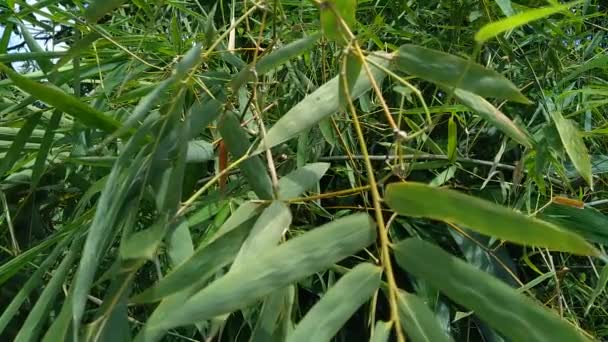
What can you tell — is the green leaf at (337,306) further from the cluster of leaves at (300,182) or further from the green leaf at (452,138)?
the green leaf at (452,138)

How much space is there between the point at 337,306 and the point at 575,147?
0.31 meters

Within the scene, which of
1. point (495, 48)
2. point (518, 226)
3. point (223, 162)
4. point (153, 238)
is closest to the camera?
point (518, 226)

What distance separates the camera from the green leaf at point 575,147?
64 centimetres

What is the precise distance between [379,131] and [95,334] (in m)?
0.46

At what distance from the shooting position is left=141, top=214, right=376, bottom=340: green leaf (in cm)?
42

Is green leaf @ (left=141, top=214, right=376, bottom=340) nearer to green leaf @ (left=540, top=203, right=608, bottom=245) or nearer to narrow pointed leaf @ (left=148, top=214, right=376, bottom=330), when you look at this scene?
narrow pointed leaf @ (left=148, top=214, right=376, bottom=330)

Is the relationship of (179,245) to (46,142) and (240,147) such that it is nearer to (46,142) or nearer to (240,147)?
(240,147)

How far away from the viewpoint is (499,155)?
0.83 metres

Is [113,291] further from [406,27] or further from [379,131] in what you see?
[406,27]

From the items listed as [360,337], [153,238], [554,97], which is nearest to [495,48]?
[554,97]

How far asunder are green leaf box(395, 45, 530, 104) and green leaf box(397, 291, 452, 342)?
115mm

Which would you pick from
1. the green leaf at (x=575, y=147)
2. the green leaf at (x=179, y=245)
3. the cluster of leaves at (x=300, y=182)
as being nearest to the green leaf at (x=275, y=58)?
the cluster of leaves at (x=300, y=182)

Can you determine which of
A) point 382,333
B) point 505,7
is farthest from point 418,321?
point 505,7

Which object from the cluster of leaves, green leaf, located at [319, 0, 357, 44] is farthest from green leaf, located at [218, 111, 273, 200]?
green leaf, located at [319, 0, 357, 44]
